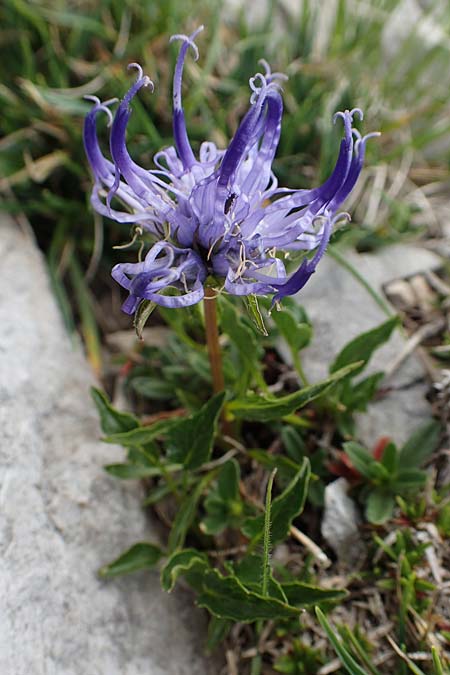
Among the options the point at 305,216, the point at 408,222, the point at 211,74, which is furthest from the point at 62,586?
the point at 211,74

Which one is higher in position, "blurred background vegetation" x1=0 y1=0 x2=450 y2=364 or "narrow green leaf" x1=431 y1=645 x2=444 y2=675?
"blurred background vegetation" x1=0 y1=0 x2=450 y2=364

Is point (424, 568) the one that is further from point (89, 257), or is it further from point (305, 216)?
point (89, 257)

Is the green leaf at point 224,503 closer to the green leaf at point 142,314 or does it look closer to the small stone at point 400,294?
the green leaf at point 142,314

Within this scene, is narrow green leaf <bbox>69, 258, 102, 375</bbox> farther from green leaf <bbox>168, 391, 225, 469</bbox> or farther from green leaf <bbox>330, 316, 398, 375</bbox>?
green leaf <bbox>330, 316, 398, 375</bbox>

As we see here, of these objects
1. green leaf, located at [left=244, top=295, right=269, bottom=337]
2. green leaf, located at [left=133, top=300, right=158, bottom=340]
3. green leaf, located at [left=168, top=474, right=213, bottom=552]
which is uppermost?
green leaf, located at [left=244, top=295, right=269, bottom=337]

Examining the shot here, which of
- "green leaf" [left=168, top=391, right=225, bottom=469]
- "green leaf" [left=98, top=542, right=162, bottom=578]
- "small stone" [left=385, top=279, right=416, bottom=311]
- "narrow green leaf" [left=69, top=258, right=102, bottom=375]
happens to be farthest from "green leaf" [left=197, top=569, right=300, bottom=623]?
"small stone" [left=385, top=279, right=416, bottom=311]

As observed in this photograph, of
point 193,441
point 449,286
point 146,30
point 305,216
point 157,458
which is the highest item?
point 146,30
